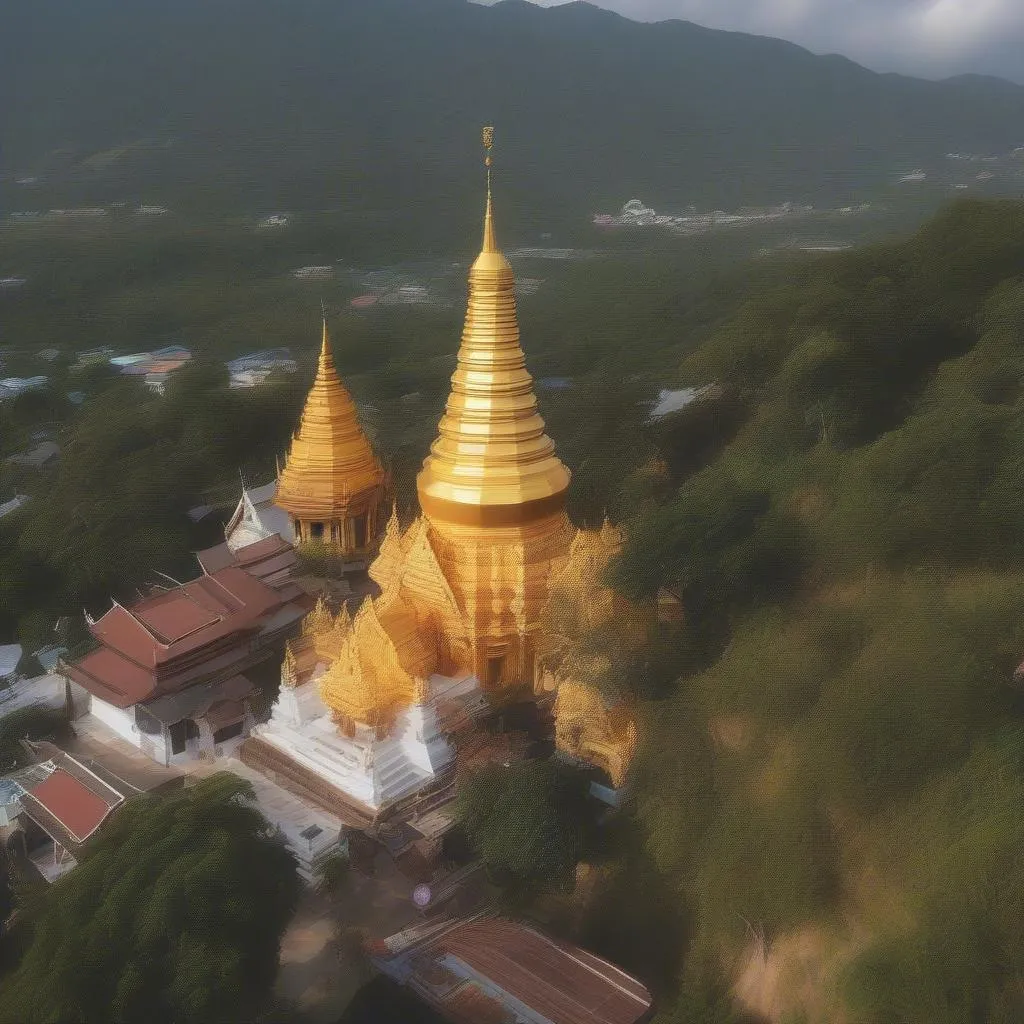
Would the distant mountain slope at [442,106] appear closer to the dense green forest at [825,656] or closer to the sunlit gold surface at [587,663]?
the dense green forest at [825,656]

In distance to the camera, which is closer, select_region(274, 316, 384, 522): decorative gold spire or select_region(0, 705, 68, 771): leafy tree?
select_region(0, 705, 68, 771): leafy tree

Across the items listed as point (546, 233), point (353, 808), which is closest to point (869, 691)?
point (353, 808)

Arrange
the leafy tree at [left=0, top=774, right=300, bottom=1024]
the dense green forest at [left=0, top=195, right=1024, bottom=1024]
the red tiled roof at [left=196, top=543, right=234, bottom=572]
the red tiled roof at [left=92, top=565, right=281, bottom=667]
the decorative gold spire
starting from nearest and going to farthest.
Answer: the dense green forest at [left=0, top=195, right=1024, bottom=1024], the leafy tree at [left=0, top=774, right=300, bottom=1024], the red tiled roof at [left=92, top=565, right=281, bottom=667], the red tiled roof at [left=196, top=543, right=234, bottom=572], the decorative gold spire

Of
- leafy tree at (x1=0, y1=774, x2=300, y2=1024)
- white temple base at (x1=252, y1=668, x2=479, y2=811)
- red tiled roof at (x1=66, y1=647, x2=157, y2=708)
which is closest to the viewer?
leafy tree at (x1=0, y1=774, x2=300, y2=1024)

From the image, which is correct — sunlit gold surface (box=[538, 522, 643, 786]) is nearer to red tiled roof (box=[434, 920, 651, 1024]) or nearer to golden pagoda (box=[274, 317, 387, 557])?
red tiled roof (box=[434, 920, 651, 1024])

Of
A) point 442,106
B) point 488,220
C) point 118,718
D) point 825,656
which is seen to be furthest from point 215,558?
point 442,106

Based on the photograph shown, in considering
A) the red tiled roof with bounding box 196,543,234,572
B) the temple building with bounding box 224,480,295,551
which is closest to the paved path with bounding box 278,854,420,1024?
the red tiled roof with bounding box 196,543,234,572

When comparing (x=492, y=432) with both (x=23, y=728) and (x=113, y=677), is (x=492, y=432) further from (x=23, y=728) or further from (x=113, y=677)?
(x=23, y=728)
